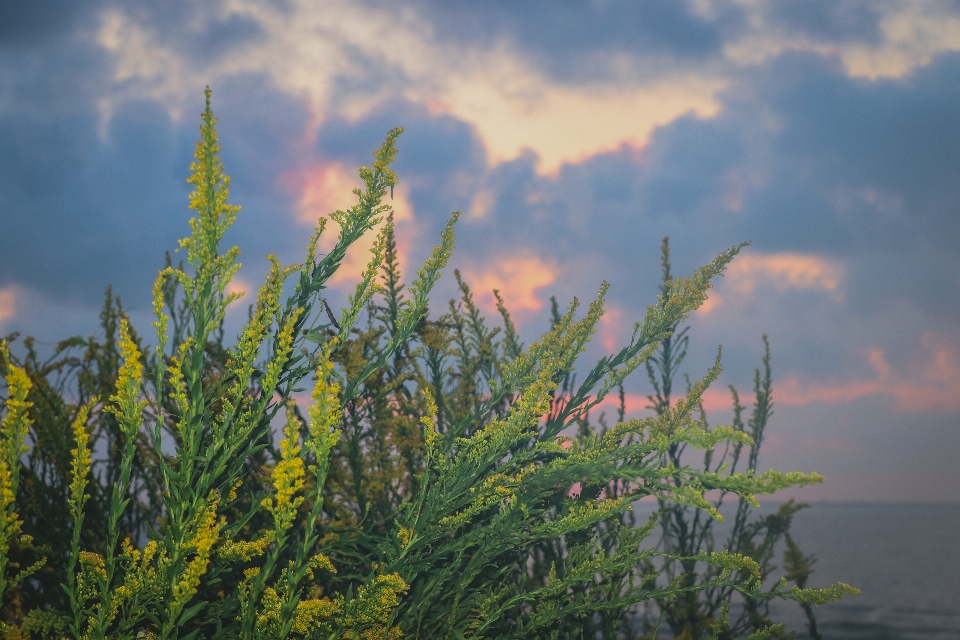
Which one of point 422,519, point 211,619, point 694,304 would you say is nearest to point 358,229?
point 422,519

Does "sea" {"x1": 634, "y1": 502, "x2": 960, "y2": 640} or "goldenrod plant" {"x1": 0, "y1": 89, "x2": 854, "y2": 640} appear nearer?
"goldenrod plant" {"x1": 0, "y1": 89, "x2": 854, "y2": 640}

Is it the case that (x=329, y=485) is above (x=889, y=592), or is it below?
above

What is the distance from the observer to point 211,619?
1646mm

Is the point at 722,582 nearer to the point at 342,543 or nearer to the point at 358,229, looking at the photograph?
the point at 342,543

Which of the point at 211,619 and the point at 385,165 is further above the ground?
the point at 385,165

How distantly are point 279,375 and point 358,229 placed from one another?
48 cm

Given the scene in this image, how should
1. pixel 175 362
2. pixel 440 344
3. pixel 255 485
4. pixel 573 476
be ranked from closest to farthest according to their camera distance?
pixel 175 362
pixel 573 476
pixel 255 485
pixel 440 344

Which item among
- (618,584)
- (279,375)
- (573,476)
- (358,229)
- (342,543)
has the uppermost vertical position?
(358,229)

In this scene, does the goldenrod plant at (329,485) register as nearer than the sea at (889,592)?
Yes

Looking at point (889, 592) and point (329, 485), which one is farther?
point (889, 592)

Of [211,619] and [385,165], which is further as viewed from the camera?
[385,165]

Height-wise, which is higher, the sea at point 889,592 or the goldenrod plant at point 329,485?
the goldenrod plant at point 329,485

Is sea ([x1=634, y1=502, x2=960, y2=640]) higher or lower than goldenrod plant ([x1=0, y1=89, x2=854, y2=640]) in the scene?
lower

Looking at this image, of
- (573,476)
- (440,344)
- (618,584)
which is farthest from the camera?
(440,344)
